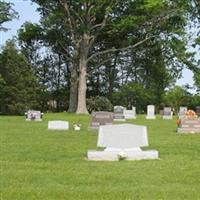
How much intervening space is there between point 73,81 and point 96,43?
7.30 metres

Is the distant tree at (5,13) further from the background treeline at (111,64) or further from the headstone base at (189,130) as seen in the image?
the headstone base at (189,130)

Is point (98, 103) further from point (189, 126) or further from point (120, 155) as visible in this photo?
point (120, 155)

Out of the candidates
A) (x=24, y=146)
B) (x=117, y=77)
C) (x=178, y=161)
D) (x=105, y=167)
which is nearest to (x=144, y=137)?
(x=178, y=161)

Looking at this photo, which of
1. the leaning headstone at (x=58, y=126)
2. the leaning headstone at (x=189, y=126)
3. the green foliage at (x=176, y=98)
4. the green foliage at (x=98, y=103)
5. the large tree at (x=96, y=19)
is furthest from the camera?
the green foliage at (x=176, y=98)

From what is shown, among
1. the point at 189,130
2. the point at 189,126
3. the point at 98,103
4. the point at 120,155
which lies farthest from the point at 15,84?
the point at 120,155

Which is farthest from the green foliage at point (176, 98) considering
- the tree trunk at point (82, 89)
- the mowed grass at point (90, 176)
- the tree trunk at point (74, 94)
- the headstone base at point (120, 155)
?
the headstone base at point (120, 155)

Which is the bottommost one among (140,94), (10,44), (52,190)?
(52,190)

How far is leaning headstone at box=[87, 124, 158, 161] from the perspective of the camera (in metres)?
13.9

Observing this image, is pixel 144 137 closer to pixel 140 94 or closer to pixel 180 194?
pixel 180 194

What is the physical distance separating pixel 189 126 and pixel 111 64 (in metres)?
43.3

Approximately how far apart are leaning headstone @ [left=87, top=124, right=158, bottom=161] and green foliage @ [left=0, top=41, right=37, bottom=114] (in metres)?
39.2

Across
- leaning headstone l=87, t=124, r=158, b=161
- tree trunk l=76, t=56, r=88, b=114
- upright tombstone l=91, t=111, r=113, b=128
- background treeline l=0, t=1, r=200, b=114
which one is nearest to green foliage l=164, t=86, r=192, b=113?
background treeline l=0, t=1, r=200, b=114

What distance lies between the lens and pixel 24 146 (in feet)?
57.0

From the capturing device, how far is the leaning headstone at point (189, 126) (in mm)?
25484
